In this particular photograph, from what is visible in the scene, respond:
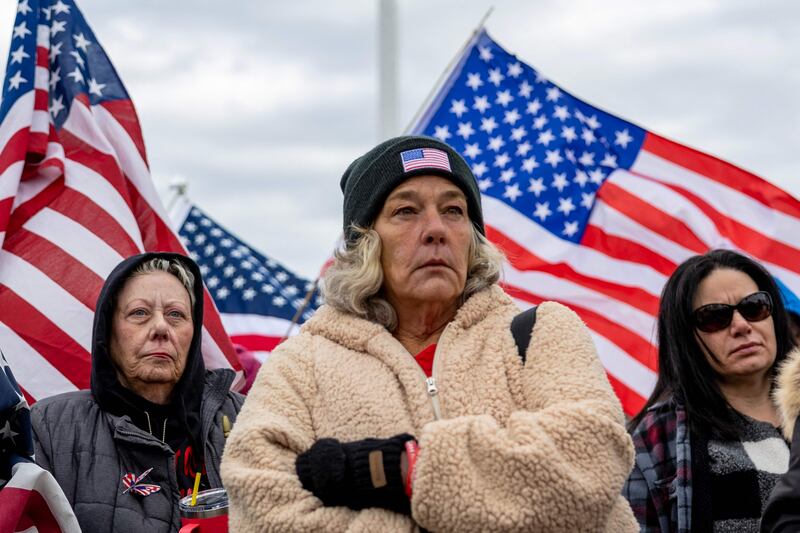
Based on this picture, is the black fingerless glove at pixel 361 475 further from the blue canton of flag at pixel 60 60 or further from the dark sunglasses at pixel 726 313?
the blue canton of flag at pixel 60 60

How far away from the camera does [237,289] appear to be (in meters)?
9.96

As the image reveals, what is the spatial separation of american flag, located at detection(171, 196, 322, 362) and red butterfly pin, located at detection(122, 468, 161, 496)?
6.08m

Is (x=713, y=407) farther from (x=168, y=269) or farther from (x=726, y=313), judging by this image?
(x=168, y=269)

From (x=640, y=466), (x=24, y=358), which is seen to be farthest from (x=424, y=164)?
(x=24, y=358)

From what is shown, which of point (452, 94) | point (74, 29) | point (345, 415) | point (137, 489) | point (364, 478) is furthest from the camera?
point (452, 94)

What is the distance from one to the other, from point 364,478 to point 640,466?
6.18 ft

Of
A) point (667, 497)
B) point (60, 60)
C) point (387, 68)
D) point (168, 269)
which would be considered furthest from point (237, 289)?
point (667, 497)

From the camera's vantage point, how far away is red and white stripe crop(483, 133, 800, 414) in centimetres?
633

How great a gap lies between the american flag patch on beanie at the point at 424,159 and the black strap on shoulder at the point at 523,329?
20.2 inches

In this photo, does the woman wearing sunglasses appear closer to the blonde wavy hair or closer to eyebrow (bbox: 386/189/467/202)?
the blonde wavy hair

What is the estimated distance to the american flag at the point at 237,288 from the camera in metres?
9.90

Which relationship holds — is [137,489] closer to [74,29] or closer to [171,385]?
[171,385]

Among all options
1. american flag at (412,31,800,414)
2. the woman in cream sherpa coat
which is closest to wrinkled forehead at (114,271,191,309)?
the woman in cream sherpa coat

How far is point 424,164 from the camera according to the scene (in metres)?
2.77
